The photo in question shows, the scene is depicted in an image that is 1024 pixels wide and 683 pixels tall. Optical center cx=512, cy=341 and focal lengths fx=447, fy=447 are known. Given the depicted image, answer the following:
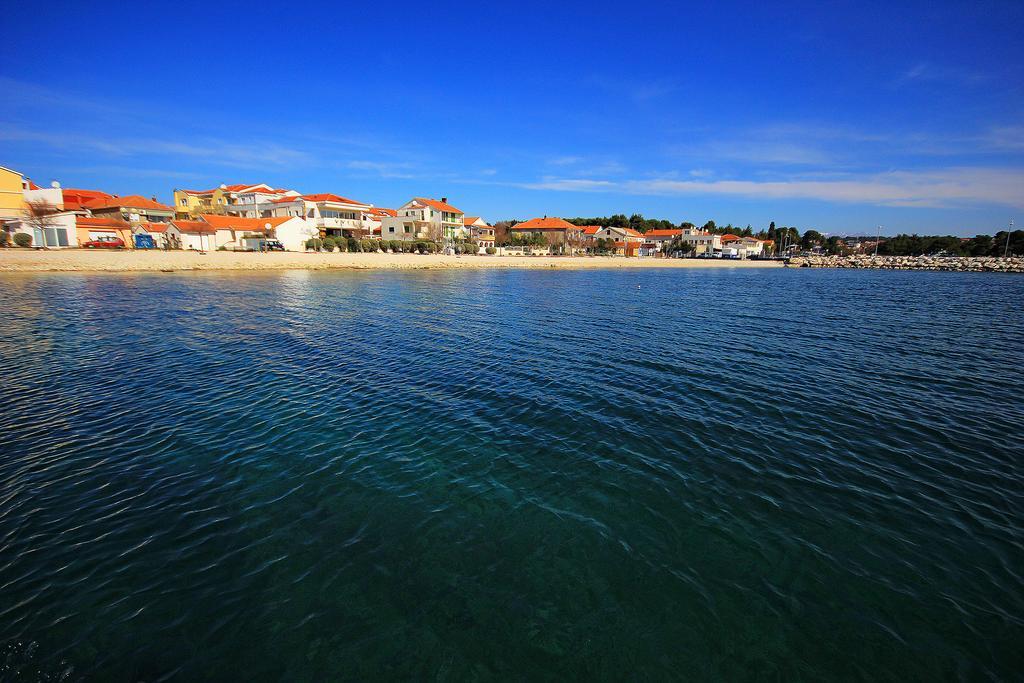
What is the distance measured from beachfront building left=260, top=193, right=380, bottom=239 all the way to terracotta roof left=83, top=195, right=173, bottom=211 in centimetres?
2239

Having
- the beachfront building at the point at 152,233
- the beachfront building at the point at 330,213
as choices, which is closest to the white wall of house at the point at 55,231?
the beachfront building at the point at 152,233

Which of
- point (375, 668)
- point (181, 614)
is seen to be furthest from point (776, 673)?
point (181, 614)

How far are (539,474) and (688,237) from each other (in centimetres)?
17652

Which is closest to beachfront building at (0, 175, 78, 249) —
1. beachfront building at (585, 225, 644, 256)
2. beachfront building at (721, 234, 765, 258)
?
beachfront building at (585, 225, 644, 256)

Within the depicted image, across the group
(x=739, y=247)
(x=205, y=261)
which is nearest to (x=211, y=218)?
(x=205, y=261)

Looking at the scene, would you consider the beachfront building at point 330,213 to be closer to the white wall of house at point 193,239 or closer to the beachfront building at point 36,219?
the white wall of house at point 193,239

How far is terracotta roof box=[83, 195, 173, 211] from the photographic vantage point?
3846 inches

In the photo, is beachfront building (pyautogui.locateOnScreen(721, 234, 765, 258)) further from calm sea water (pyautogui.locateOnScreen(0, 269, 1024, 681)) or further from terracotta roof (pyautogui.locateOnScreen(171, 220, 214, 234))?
calm sea water (pyautogui.locateOnScreen(0, 269, 1024, 681))

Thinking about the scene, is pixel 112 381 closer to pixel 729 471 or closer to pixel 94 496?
pixel 94 496

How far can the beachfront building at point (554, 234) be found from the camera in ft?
447

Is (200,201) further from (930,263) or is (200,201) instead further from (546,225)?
(930,263)

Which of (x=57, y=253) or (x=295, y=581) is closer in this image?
(x=295, y=581)

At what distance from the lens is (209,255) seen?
67125mm

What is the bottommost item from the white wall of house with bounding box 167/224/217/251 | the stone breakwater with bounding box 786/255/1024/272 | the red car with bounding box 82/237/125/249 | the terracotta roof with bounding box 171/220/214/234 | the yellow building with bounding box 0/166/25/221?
the stone breakwater with bounding box 786/255/1024/272
